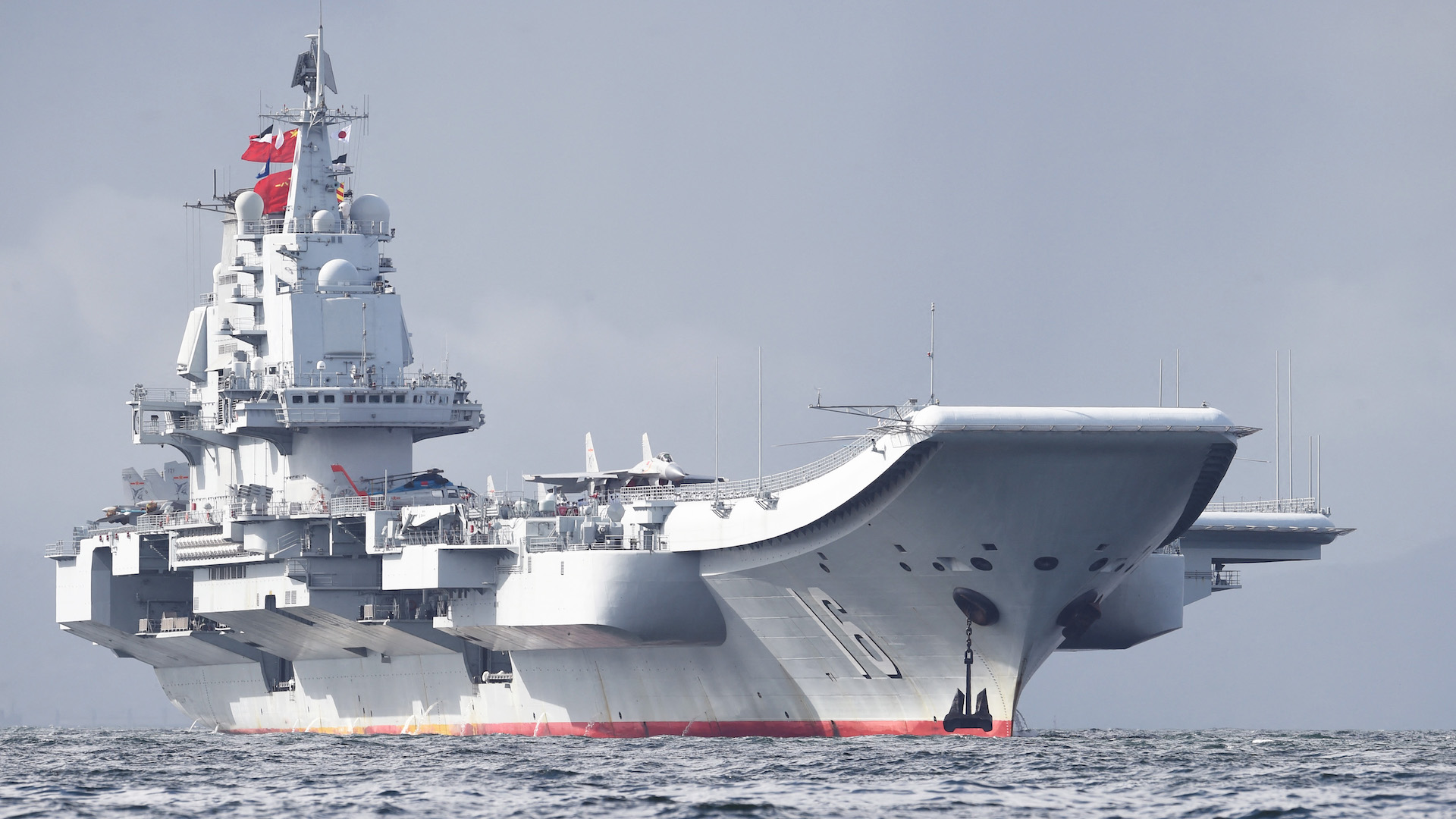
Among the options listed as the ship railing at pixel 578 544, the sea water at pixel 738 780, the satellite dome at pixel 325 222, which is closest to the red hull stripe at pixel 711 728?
the sea water at pixel 738 780

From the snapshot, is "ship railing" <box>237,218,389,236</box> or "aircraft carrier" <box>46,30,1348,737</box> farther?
"ship railing" <box>237,218,389,236</box>

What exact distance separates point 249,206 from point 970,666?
2381 centimetres

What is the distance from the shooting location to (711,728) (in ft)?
149

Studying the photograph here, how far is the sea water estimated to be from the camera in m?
29.6

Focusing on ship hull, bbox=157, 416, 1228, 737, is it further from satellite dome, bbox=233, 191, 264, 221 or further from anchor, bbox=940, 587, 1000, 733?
satellite dome, bbox=233, 191, 264, 221

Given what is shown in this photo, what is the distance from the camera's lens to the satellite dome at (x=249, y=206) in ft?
180

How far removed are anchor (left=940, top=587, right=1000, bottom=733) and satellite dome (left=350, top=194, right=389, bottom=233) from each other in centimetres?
2141

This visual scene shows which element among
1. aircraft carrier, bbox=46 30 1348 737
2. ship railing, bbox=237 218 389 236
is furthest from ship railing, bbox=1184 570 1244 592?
ship railing, bbox=237 218 389 236

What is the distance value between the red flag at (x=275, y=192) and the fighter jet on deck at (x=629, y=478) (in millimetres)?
9791

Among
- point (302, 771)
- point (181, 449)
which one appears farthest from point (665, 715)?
point (181, 449)

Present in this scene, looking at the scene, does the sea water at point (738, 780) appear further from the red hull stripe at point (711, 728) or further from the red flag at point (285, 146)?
the red flag at point (285, 146)

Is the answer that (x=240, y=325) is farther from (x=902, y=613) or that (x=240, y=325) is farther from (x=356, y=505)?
(x=902, y=613)

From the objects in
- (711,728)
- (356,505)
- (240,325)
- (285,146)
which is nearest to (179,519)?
(240,325)

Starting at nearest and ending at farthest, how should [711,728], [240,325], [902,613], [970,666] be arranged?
[970,666] < [902,613] < [711,728] < [240,325]
